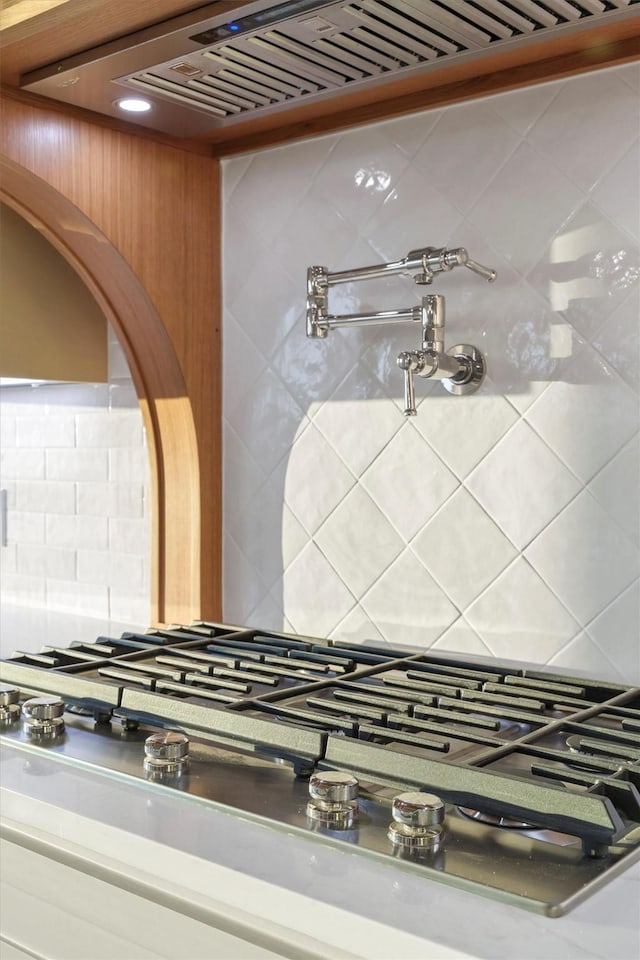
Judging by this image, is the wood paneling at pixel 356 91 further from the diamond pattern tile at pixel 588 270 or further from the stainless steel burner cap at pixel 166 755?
the stainless steel burner cap at pixel 166 755

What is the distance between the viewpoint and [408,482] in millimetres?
1706

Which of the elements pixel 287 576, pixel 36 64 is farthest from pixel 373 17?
pixel 287 576

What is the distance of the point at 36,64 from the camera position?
155cm

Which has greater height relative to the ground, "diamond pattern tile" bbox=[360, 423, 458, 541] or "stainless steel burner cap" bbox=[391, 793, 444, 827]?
"diamond pattern tile" bbox=[360, 423, 458, 541]

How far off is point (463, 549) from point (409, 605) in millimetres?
145

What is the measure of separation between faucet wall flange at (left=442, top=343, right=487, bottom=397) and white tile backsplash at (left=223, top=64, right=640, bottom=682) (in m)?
0.02

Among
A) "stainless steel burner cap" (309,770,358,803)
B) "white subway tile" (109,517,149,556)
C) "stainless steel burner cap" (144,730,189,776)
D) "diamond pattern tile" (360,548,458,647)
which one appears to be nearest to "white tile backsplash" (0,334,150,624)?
"white subway tile" (109,517,149,556)

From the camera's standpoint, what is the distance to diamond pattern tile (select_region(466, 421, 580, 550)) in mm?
1536

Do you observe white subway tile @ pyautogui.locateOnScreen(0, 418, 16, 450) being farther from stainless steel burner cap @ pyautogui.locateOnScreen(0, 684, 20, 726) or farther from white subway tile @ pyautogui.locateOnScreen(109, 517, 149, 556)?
stainless steel burner cap @ pyautogui.locateOnScreen(0, 684, 20, 726)

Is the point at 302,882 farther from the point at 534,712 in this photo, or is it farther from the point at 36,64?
the point at 36,64

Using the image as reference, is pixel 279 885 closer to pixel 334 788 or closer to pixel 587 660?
pixel 334 788

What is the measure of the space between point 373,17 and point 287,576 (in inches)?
39.0

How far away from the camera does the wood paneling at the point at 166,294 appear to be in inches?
70.2

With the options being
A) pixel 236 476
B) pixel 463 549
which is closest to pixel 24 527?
pixel 236 476
